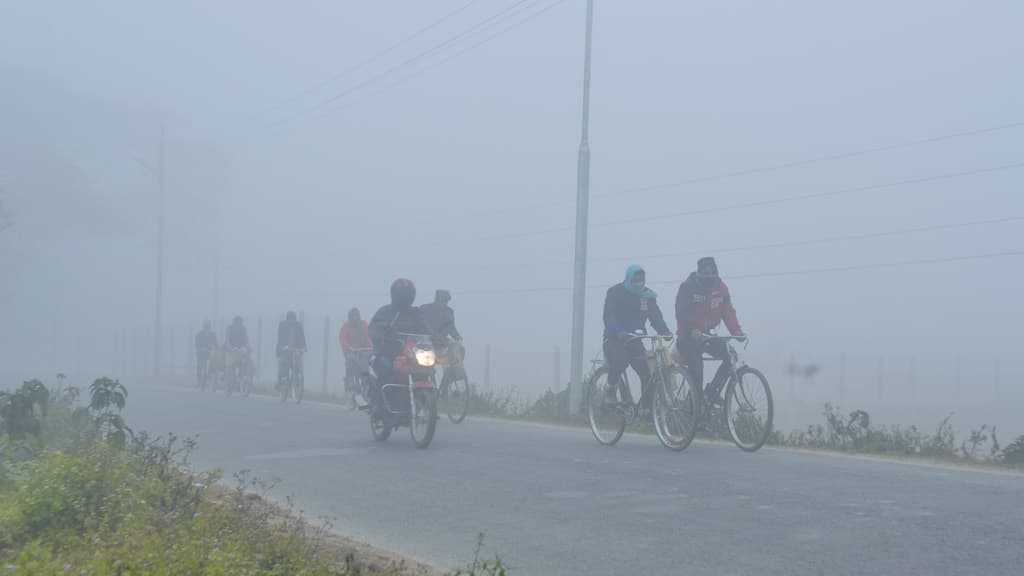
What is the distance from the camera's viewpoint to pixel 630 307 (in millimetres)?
11562

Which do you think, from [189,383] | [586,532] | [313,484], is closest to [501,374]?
[189,383]

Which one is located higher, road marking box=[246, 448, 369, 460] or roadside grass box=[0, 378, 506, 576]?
roadside grass box=[0, 378, 506, 576]

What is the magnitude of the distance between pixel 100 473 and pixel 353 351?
512 inches

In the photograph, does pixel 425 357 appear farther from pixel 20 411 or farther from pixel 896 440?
pixel 896 440

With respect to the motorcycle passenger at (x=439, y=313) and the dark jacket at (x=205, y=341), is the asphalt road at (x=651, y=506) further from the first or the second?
the dark jacket at (x=205, y=341)

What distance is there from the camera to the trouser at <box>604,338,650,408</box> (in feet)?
36.9

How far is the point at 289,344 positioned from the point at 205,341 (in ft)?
27.5

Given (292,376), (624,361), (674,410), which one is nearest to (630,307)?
(624,361)

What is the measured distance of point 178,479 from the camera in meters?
6.98

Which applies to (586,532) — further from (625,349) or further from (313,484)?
(625,349)

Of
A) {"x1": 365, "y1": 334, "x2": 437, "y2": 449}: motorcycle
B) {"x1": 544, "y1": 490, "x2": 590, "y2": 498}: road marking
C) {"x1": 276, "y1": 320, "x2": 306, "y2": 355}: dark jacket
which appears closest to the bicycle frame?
{"x1": 365, "y1": 334, "x2": 437, "y2": 449}: motorcycle

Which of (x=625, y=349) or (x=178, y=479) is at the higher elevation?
(x=625, y=349)

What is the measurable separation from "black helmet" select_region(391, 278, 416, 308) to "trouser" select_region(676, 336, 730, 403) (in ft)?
9.78

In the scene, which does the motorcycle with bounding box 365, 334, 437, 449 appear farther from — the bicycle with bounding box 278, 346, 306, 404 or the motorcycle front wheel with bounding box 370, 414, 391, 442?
the bicycle with bounding box 278, 346, 306, 404
